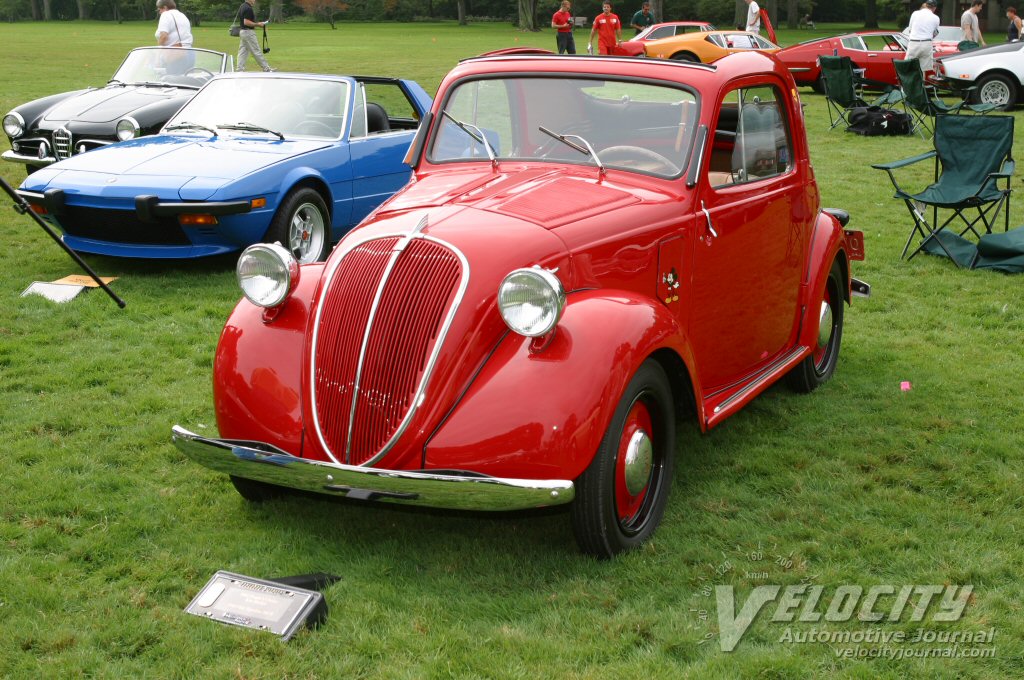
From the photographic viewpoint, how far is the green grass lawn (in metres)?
3.36

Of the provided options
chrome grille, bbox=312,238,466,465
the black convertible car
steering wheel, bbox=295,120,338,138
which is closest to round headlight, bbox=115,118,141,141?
the black convertible car

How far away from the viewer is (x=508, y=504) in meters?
3.47

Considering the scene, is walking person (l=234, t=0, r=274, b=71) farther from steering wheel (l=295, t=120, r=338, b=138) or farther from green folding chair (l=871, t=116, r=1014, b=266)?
green folding chair (l=871, t=116, r=1014, b=266)

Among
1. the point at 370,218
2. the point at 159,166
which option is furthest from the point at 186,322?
the point at 370,218

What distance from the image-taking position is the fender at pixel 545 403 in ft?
11.8

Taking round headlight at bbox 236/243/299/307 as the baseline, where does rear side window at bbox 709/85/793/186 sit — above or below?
above

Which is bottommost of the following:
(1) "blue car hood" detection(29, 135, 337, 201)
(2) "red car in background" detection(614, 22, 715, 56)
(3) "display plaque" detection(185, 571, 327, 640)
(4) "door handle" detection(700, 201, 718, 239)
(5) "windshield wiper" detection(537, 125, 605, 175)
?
(3) "display plaque" detection(185, 571, 327, 640)

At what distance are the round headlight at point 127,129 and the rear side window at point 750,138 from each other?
23.3 ft

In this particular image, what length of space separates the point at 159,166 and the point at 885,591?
21.1 ft

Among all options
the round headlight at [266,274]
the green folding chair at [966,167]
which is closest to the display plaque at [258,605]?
the round headlight at [266,274]

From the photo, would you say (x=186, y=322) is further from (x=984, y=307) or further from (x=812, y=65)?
(x=812, y=65)

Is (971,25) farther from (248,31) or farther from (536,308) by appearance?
(536,308)

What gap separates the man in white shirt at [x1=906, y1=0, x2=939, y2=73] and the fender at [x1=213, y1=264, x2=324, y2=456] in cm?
1716

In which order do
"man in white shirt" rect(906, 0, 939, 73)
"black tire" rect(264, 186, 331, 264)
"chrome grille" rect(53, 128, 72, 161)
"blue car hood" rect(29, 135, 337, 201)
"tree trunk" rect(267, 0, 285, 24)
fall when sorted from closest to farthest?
1. "blue car hood" rect(29, 135, 337, 201)
2. "black tire" rect(264, 186, 331, 264)
3. "chrome grille" rect(53, 128, 72, 161)
4. "man in white shirt" rect(906, 0, 939, 73)
5. "tree trunk" rect(267, 0, 285, 24)
